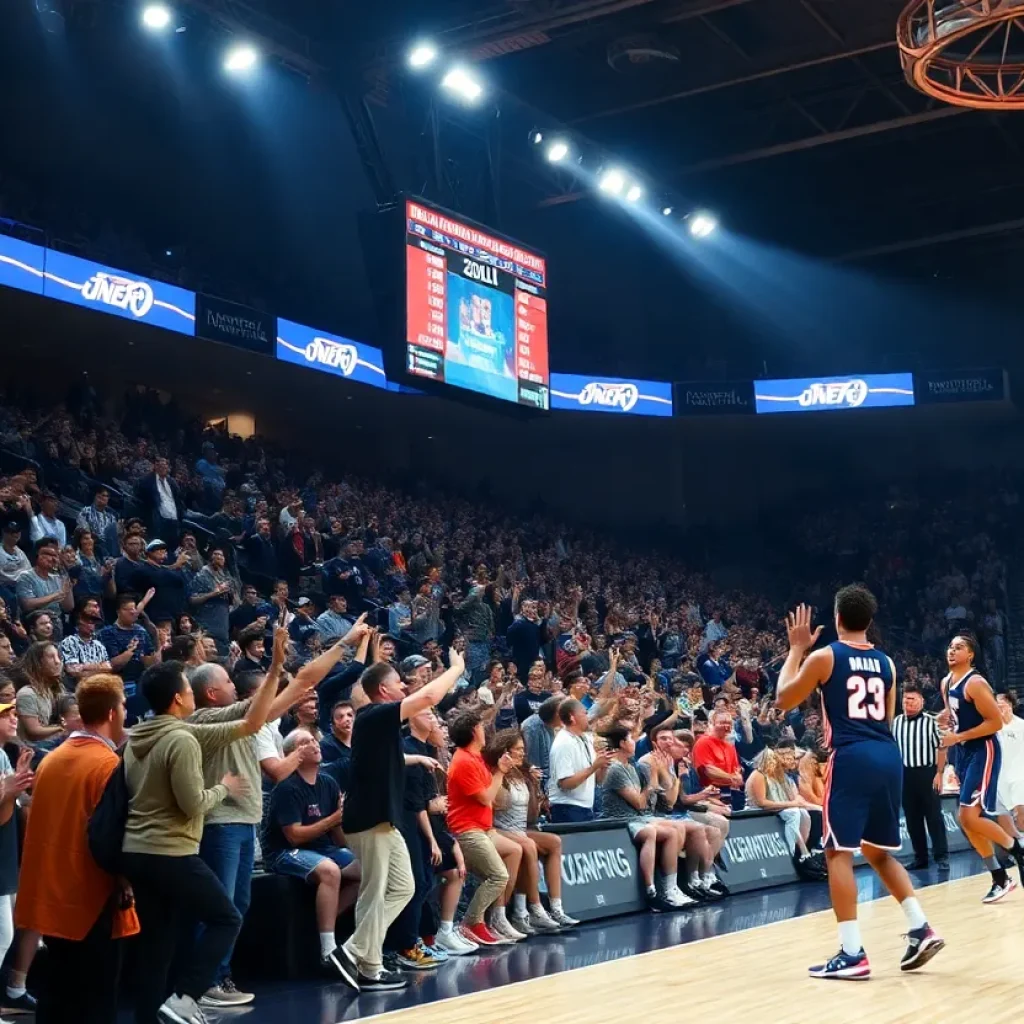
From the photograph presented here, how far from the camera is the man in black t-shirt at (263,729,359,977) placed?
294 inches

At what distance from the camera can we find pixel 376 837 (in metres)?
7.30

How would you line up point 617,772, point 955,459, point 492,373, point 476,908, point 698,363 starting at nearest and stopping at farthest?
point 476,908 < point 617,772 < point 492,373 < point 698,363 < point 955,459

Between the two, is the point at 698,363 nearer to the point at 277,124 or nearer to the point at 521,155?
the point at 521,155

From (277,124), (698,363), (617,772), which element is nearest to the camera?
(617,772)

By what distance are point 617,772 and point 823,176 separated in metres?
17.8

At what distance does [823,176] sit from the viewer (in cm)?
2581

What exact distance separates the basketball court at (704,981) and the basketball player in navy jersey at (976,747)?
53 cm

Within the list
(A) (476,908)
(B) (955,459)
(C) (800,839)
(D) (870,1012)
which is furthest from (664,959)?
(B) (955,459)

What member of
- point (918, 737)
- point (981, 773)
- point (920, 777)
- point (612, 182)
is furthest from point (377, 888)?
point (612, 182)

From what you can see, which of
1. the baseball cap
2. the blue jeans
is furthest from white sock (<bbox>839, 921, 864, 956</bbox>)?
the baseball cap

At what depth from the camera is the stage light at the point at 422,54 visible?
16.9 meters

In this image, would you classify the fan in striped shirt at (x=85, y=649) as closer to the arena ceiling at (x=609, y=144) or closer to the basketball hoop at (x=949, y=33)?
the basketball hoop at (x=949, y=33)

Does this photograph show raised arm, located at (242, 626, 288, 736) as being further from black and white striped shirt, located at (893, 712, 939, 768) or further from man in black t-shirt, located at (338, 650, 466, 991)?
black and white striped shirt, located at (893, 712, 939, 768)

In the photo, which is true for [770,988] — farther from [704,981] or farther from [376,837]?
[376,837]
